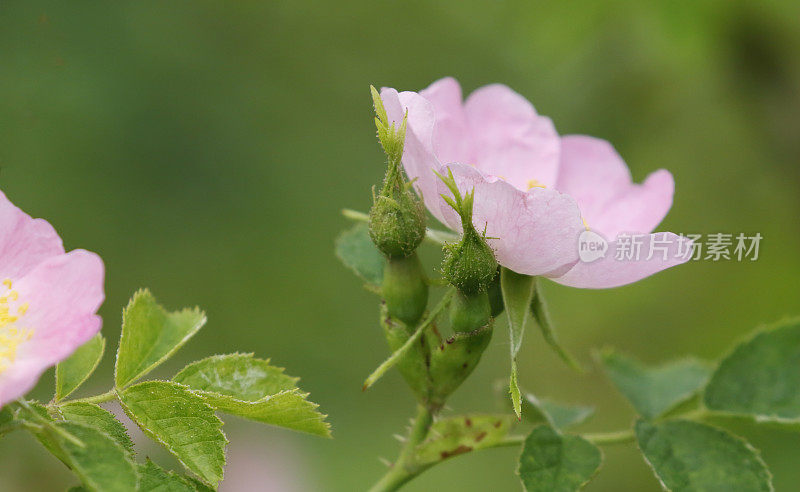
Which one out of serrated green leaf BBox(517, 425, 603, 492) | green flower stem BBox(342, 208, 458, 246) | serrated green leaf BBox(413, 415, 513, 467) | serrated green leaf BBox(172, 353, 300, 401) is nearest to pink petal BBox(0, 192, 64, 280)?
serrated green leaf BBox(172, 353, 300, 401)

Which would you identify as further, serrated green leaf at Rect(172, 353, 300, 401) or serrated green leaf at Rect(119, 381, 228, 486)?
serrated green leaf at Rect(172, 353, 300, 401)

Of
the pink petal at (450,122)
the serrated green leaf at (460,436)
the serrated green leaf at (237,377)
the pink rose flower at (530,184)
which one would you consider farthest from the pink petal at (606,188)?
the serrated green leaf at (237,377)

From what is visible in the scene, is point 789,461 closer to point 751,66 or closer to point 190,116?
point 751,66

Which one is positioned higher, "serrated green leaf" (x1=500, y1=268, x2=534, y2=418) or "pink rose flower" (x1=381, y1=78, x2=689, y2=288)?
"pink rose flower" (x1=381, y1=78, x2=689, y2=288)

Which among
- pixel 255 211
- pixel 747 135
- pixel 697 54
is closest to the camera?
pixel 697 54

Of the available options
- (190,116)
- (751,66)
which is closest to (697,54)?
(751,66)

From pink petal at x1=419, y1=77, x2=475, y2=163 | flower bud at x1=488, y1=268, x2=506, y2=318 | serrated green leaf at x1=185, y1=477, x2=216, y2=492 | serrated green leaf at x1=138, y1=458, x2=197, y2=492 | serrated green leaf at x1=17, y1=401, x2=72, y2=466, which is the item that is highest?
pink petal at x1=419, y1=77, x2=475, y2=163

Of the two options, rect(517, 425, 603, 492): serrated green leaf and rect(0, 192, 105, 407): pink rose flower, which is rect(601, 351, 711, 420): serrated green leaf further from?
rect(0, 192, 105, 407): pink rose flower
